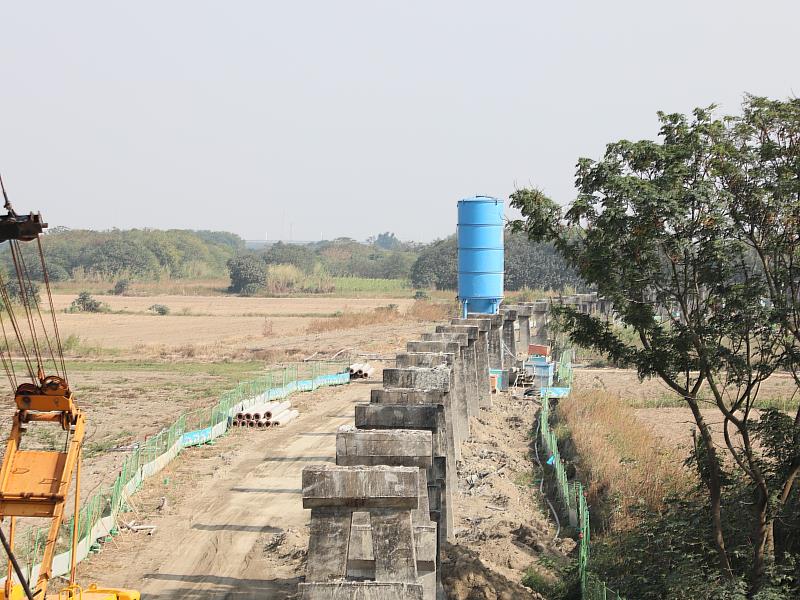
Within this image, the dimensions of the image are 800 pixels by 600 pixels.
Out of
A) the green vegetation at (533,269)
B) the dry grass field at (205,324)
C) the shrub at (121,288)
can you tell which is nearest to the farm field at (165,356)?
the dry grass field at (205,324)

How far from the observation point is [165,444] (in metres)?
26.0

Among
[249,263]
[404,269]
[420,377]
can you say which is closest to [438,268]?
[249,263]

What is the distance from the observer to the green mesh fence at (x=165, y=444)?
57.5ft

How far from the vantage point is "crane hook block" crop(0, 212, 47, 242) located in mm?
Answer: 11070

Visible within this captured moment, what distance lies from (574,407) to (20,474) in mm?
20599

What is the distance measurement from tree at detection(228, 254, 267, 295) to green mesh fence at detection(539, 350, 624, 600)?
8970 centimetres

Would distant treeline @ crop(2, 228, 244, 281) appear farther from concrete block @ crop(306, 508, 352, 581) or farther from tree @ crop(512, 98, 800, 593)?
concrete block @ crop(306, 508, 352, 581)

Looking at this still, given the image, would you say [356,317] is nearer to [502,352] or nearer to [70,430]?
[502,352]

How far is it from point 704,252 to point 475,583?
5782 mm

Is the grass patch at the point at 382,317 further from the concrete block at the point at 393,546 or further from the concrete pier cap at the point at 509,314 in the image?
the concrete block at the point at 393,546

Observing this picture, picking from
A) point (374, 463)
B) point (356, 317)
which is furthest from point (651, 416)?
point (356, 317)

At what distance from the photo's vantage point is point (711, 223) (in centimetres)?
1242

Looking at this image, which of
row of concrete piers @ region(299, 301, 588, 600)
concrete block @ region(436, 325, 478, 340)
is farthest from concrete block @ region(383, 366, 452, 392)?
concrete block @ region(436, 325, 478, 340)

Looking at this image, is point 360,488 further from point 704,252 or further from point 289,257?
point 289,257
